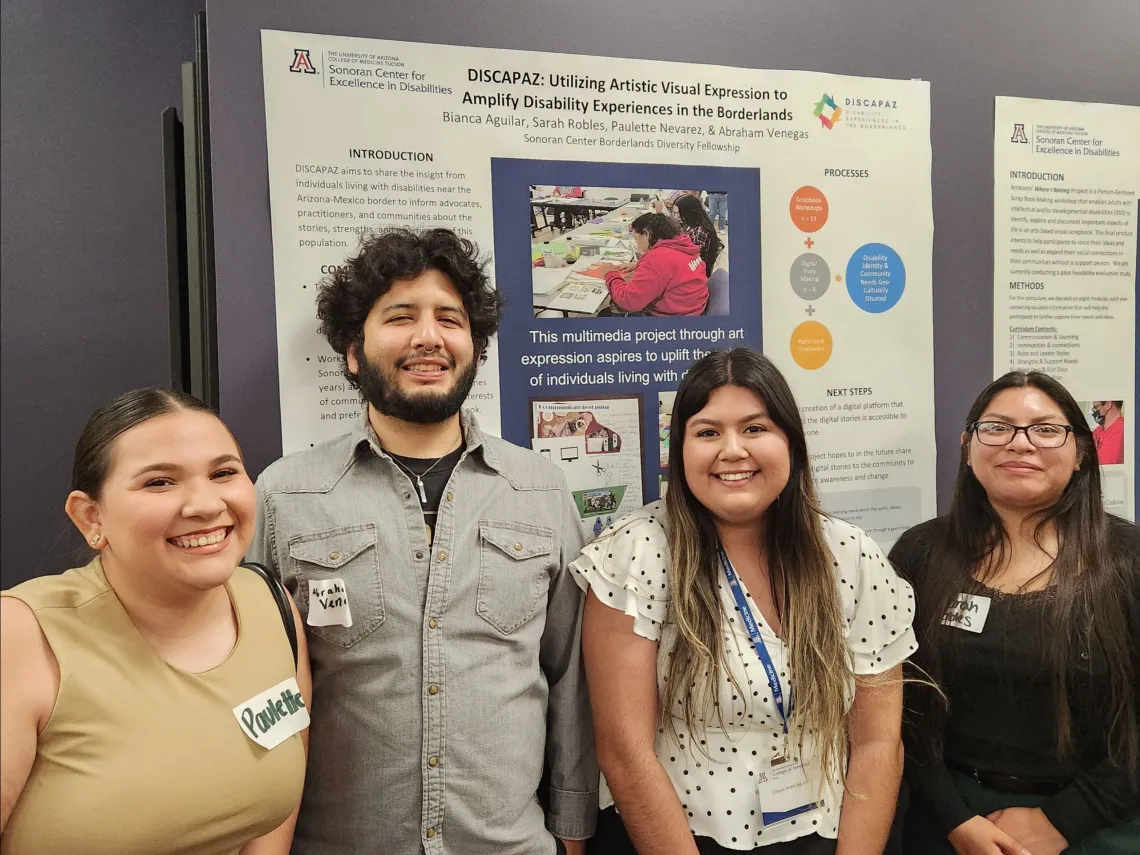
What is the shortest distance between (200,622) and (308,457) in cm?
50

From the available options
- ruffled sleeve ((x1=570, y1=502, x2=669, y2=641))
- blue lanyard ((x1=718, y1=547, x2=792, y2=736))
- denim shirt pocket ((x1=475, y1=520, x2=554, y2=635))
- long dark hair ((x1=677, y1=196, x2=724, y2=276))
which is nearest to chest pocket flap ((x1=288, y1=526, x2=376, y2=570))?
denim shirt pocket ((x1=475, y1=520, x2=554, y2=635))

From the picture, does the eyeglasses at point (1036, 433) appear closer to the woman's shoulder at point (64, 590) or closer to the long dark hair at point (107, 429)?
the long dark hair at point (107, 429)

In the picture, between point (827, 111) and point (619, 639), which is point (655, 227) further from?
point (619, 639)

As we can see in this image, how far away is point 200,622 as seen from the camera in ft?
4.25

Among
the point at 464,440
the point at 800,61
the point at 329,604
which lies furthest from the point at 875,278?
the point at 329,604

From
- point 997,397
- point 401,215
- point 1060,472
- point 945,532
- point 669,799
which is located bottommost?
point 669,799

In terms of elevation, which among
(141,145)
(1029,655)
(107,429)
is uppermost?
(141,145)

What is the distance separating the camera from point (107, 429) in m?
1.23

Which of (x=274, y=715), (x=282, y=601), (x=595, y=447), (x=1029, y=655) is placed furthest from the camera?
(x=595, y=447)

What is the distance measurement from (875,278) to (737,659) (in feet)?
4.42

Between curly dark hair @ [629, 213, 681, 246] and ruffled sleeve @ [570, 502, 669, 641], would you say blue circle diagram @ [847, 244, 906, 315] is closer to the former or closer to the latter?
curly dark hair @ [629, 213, 681, 246]

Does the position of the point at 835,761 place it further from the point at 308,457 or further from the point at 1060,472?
the point at 308,457

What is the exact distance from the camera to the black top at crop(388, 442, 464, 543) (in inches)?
66.1

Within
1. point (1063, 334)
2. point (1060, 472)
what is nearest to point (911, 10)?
point (1063, 334)
